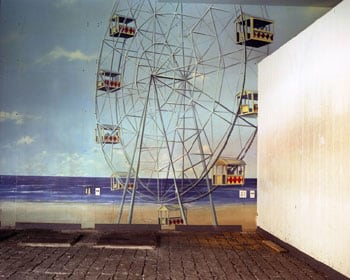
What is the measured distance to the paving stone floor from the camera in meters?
3.76

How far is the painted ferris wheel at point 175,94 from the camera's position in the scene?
5.90m

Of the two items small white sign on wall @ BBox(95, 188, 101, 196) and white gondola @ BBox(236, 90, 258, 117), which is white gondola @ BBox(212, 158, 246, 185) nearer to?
white gondola @ BBox(236, 90, 258, 117)

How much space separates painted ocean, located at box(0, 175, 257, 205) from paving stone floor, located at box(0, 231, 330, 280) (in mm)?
507

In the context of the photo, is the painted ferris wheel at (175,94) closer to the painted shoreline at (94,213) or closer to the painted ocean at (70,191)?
the painted ocean at (70,191)

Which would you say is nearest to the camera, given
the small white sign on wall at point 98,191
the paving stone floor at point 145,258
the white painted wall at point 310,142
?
the white painted wall at point 310,142

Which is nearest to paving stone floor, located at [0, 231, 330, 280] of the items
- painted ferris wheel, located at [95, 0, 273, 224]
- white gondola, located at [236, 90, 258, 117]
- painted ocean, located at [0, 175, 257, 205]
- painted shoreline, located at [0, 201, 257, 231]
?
painted shoreline, located at [0, 201, 257, 231]

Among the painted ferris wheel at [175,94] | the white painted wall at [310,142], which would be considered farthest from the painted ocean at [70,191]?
the white painted wall at [310,142]

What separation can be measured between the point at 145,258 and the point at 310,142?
81.0 inches

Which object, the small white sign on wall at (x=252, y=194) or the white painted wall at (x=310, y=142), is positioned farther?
the small white sign on wall at (x=252, y=194)

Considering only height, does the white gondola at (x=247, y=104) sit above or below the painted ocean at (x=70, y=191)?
above

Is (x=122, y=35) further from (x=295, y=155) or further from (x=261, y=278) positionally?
(x=261, y=278)

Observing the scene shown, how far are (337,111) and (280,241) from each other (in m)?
2.00

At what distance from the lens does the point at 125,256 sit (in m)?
A: 4.41

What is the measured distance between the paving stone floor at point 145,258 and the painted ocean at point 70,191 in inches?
20.0
